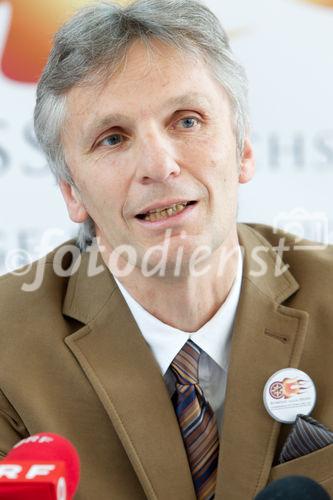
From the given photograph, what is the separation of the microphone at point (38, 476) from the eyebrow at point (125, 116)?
2.77ft

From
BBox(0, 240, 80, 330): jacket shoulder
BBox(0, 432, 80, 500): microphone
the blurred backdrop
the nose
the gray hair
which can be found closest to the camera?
BBox(0, 432, 80, 500): microphone

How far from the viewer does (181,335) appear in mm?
2035

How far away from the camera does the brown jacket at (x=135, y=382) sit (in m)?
1.86

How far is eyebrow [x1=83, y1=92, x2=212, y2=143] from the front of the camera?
74.8 inches

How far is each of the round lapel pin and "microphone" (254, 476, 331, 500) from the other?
2.34 feet

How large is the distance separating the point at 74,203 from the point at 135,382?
0.50m

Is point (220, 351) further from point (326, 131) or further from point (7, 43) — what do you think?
point (7, 43)

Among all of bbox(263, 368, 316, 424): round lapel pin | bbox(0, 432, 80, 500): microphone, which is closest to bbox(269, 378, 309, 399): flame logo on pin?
bbox(263, 368, 316, 424): round lapel pin

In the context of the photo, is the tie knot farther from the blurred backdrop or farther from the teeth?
the blurred backdrop

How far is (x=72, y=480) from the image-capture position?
1.26 meters

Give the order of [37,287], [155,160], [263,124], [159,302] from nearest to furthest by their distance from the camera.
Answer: [155,160] < [159,302] < [37,287] < [263,124]

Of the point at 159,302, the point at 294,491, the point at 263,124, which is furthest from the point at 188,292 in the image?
the point at 263,124

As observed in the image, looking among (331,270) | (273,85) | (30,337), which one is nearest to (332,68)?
(273,85)

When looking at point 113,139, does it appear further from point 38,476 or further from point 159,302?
point 38,476
